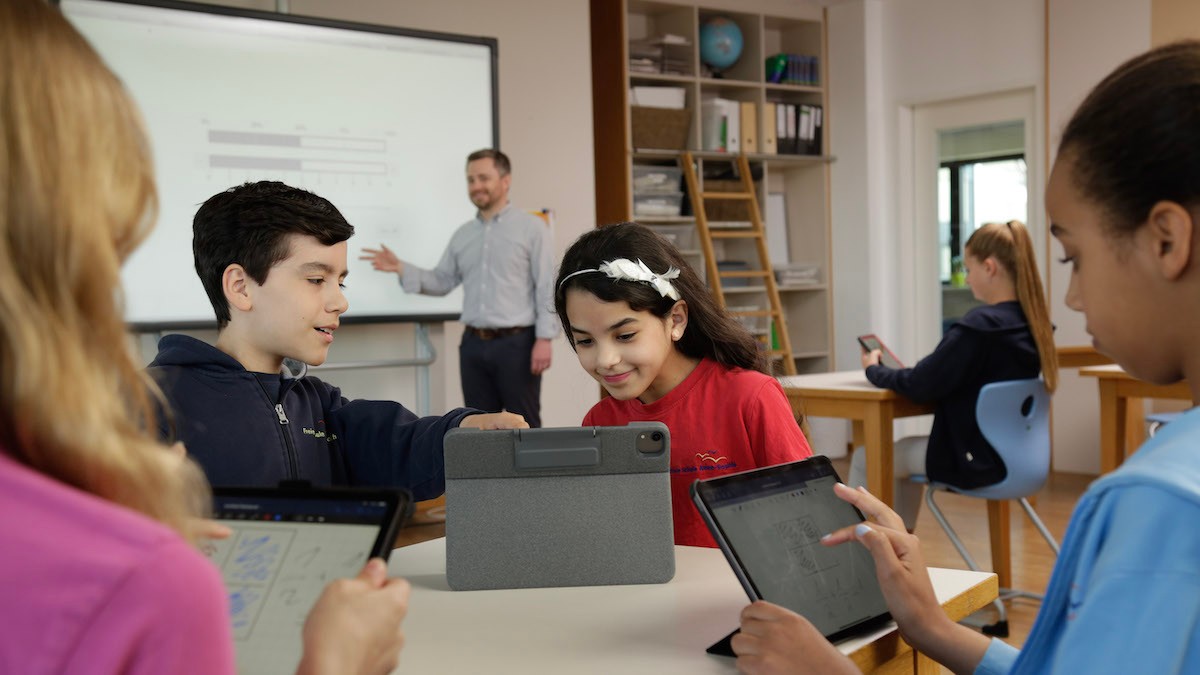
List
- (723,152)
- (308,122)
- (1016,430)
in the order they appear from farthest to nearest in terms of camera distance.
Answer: (723,152)
(308,122)
(1016,430)

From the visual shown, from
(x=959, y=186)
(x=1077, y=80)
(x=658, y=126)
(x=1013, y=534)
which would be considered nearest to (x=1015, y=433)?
(x=1013, y=534)

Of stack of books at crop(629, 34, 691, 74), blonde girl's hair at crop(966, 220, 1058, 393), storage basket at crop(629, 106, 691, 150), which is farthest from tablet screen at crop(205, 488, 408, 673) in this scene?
stack of books at crop(629, 34, 691, 74)

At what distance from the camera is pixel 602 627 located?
1146mm

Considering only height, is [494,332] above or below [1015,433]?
above

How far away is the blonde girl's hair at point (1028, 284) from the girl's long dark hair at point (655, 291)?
156cm

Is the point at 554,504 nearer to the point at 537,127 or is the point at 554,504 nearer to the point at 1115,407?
the point at 1115,407

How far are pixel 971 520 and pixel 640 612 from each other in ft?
13.0

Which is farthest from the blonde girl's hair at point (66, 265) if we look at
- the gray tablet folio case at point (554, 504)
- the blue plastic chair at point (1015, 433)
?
the blue plastic chair at point (1015, 433)

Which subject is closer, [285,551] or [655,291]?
[285,551]

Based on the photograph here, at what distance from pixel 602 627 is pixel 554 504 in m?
0.19

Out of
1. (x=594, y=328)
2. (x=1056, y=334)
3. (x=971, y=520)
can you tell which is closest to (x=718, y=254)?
(x=1056, y=334)

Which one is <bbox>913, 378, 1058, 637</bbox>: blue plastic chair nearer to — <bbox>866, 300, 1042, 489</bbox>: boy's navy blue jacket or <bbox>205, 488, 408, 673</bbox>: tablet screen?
<bbox>866, 300, 1042, 489</bbox>: boy's navy blue jacket

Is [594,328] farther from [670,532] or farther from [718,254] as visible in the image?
[718,254]

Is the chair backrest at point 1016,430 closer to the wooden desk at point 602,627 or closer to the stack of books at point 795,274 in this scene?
the wooden desk at point 602,627
